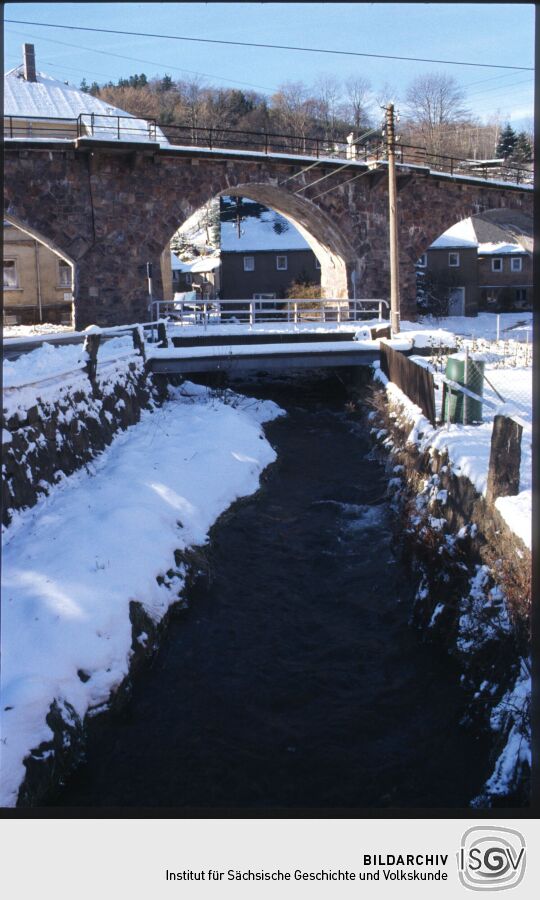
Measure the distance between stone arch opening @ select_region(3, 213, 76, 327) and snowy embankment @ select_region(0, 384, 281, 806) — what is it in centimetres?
1908

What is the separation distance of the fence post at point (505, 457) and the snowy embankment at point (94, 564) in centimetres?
379

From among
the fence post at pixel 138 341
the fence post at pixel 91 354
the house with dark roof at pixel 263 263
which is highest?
the house with dark roof at pixel 263 263

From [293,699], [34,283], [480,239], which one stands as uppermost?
[480,239]

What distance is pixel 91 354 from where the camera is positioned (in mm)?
13555

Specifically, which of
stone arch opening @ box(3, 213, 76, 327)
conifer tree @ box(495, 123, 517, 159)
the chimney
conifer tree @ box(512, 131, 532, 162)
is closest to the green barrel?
stone arch opening @ box(3, 213, 76, 327)

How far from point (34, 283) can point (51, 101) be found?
7.48m

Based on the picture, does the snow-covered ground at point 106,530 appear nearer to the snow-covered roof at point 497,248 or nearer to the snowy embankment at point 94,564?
the snowy embankment at point 94,564

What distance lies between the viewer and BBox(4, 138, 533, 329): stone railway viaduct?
2519 cm

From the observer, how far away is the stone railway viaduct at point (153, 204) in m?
25.2

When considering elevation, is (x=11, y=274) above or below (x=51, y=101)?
below

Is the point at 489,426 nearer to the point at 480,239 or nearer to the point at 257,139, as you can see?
the point at 257,139
